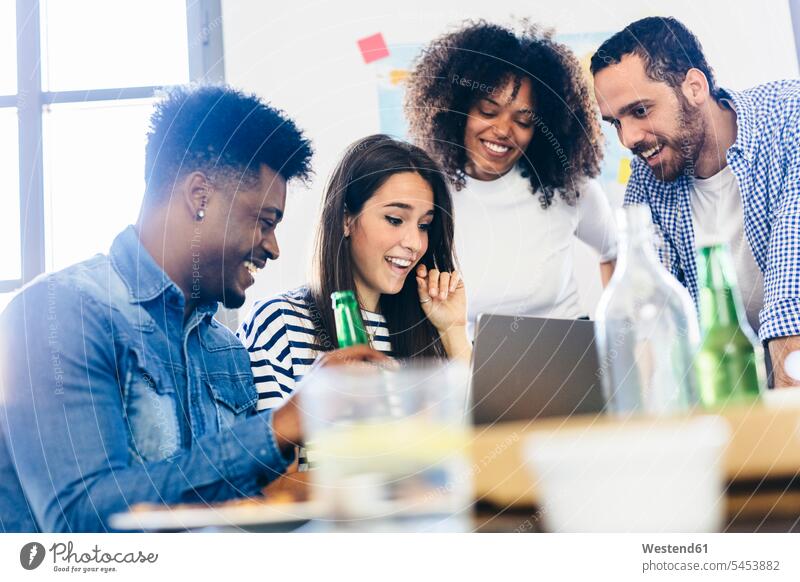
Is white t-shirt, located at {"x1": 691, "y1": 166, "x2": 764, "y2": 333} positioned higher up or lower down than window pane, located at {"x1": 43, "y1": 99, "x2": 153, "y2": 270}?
lower down

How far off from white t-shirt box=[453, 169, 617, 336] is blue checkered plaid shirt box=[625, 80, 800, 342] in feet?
0.17

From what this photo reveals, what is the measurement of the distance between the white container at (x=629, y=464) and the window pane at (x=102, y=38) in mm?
618

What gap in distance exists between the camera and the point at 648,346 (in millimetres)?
708

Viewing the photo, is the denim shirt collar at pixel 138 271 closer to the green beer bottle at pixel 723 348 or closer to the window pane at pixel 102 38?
the window pane at pixel 102 38

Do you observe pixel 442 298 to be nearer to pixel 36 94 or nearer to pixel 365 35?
pixel 365 35

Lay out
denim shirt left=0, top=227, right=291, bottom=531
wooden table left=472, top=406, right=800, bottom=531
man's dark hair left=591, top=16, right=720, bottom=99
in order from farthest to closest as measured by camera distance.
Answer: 1. man's dark hair left=591, top=16, right=720, bottom=99
2. denim shirt left=0, top=227, right=291, bottom=531
3. wooden table left=472, top=406, right=800, bottom=531

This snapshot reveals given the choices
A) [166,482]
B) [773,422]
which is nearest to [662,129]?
[773,422]

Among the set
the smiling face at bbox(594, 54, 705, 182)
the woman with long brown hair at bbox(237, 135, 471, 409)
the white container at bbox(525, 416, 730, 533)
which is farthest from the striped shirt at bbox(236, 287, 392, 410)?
the smiling face at bbox(594, 54, 705, 182)

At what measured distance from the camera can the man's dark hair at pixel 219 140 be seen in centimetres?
93

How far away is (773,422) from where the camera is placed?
675 mm

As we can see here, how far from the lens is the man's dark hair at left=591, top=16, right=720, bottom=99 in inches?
37.6

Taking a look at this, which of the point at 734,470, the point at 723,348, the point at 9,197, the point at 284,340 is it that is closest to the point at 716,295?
the point at 723,348

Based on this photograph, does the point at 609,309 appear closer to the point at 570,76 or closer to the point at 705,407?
the point at 705,407
